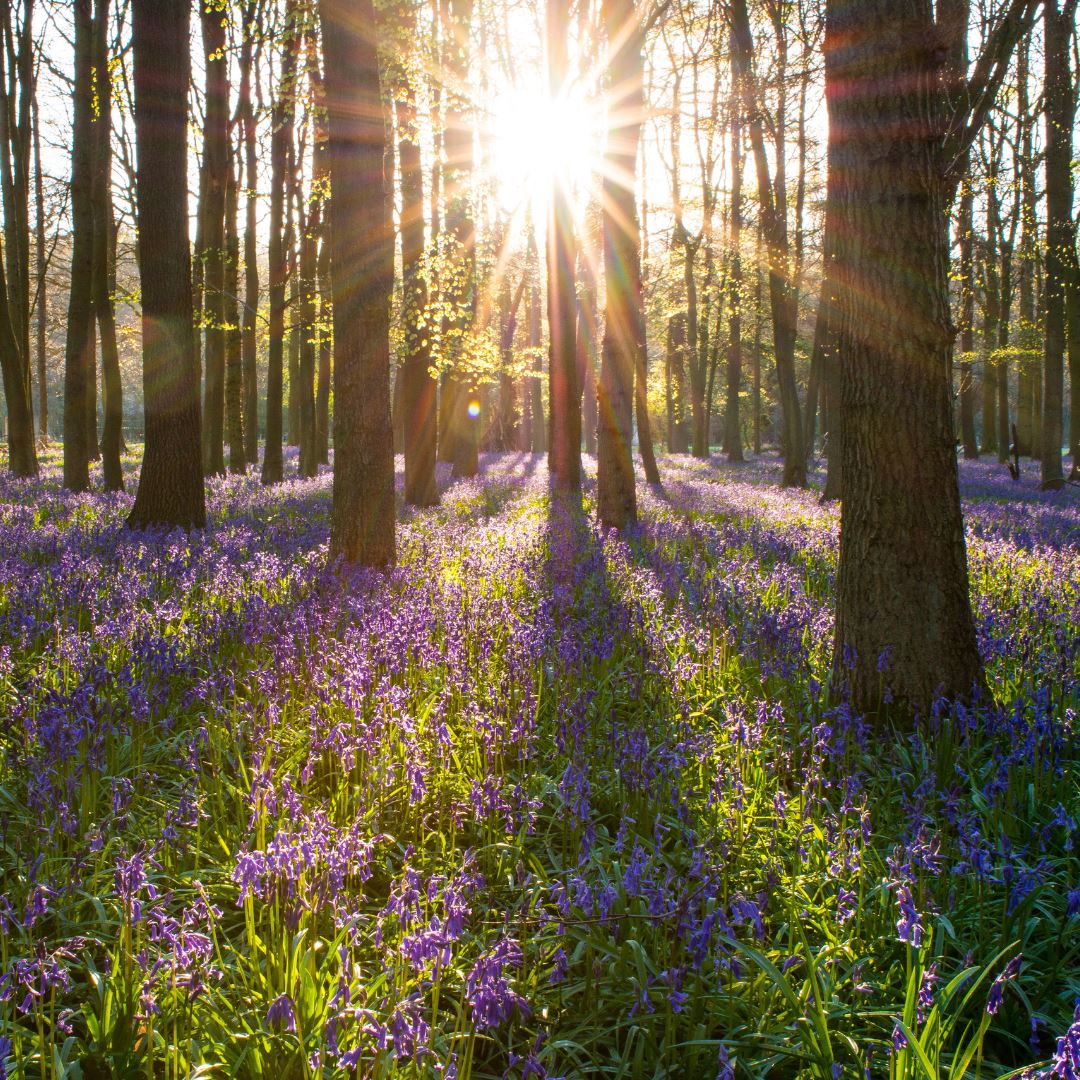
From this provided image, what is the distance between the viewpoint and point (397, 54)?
1276 cm

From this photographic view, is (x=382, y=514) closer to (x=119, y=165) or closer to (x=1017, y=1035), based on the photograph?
(x=1017, y=1035)

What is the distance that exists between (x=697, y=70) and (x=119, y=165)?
19939 mm

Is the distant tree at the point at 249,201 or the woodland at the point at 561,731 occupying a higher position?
the distant tree at the point at 249,201

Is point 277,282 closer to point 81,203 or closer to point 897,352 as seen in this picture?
point 81,203

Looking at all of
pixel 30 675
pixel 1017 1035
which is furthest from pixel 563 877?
pixel 30 675

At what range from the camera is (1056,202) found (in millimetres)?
19297

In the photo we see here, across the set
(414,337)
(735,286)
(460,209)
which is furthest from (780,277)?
(414,337)

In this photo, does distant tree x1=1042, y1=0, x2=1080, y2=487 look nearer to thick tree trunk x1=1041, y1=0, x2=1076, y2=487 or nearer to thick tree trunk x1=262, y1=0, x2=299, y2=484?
thick tree trunk x1=1041, y1=0, x2=1076, y2=487

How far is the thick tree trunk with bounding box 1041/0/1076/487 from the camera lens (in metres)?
19.0

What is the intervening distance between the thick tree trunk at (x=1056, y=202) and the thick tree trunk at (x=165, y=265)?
1922 cm

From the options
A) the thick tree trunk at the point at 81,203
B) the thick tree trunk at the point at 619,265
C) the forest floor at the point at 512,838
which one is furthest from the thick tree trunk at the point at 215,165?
the forest floor at the point at 512,838

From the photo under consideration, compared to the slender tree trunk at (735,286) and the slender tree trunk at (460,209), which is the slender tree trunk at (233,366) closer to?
the slender tree trunk at (460,209)

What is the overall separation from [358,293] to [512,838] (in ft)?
20.7

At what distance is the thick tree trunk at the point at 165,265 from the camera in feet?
32.8
